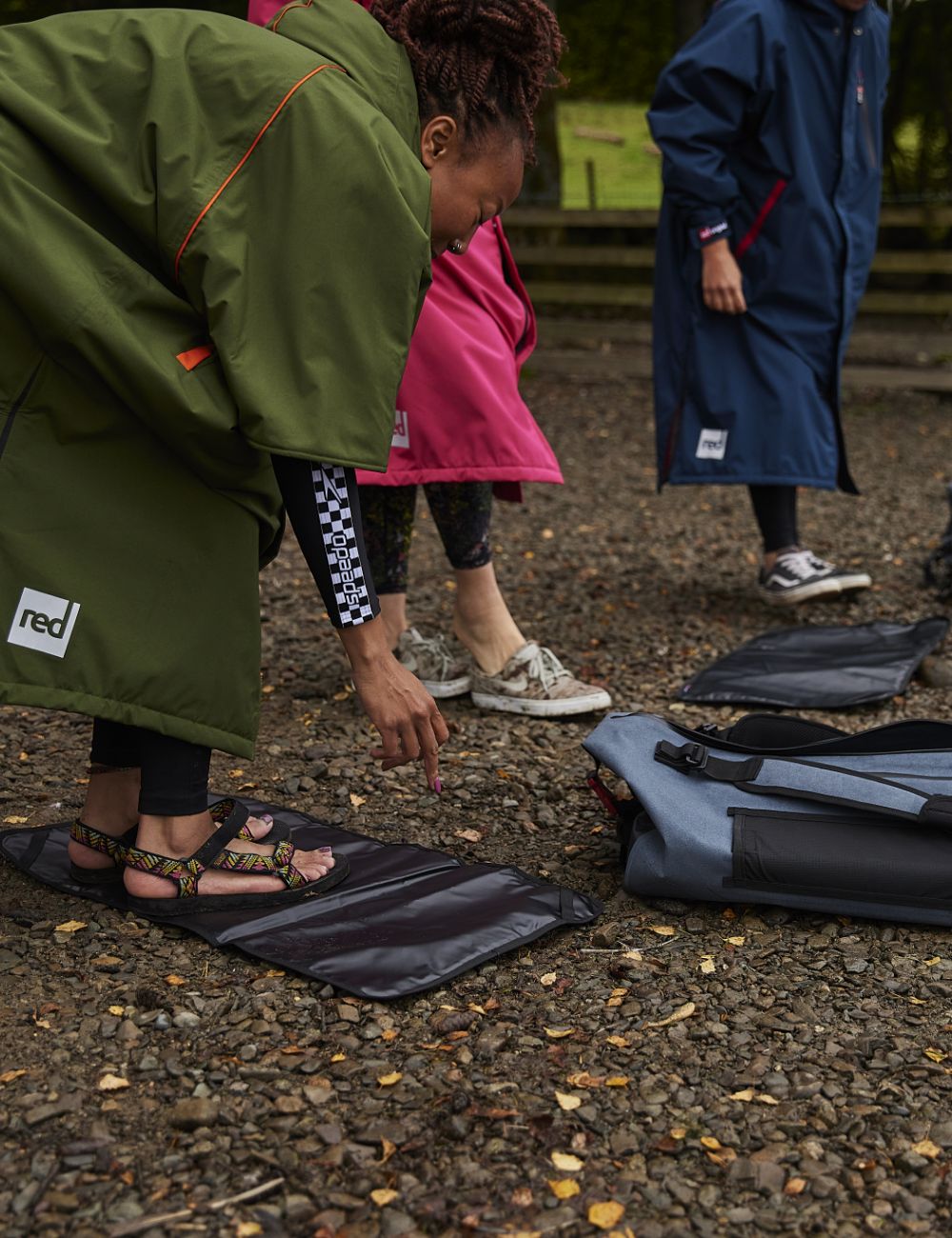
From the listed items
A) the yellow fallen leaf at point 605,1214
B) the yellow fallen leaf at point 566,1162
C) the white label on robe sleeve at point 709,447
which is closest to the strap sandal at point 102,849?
the yellow fallen leaf at point 566,1162

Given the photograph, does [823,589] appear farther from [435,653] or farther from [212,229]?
[212,229]

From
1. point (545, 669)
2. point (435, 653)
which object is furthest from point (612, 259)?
point (545, 669)

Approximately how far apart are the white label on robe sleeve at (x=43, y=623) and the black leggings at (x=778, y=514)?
3.01 m

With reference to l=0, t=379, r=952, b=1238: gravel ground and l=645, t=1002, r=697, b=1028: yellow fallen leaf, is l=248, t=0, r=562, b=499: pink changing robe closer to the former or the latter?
l=0, t=379, r=952, b=1238: gravel ground

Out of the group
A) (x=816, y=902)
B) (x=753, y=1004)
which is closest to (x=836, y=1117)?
(x=753, y=1004)

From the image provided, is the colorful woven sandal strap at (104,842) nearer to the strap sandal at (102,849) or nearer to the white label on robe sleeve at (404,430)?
the strap sandal at (102,849)

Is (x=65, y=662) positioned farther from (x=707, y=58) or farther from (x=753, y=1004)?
(x=707, y=58)

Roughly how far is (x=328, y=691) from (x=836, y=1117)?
2137 millimetres

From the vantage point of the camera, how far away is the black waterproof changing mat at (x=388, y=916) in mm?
2275

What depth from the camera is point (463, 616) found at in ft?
12.1

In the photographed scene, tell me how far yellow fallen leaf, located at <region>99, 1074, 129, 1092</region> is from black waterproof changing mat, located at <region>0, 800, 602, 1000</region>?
36 cm

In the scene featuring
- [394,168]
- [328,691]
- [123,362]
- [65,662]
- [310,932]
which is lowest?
[328,691]

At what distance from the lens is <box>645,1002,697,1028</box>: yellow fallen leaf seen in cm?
217

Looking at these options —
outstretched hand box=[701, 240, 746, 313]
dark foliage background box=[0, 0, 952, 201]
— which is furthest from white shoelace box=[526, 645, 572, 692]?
dark foliage background box=[0, 0, 952, 201]
